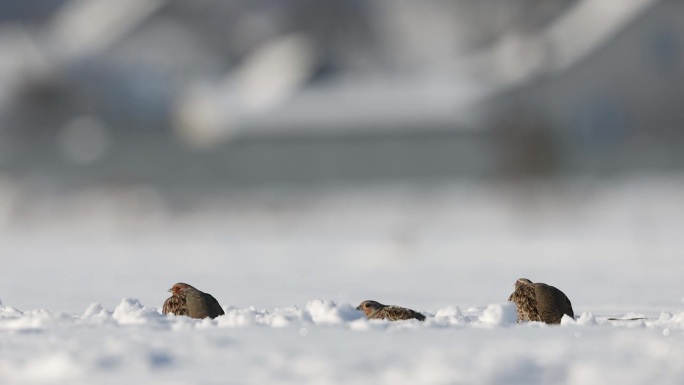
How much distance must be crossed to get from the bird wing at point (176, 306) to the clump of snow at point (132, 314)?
37 cm

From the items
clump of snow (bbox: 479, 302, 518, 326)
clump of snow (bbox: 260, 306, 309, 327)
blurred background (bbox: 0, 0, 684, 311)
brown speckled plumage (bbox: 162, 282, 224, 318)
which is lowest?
clump of snow (bbox: 260, 306, 309, 327)

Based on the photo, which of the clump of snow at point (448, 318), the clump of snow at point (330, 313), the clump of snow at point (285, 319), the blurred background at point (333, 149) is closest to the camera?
the clump of snow at point (285, 319)

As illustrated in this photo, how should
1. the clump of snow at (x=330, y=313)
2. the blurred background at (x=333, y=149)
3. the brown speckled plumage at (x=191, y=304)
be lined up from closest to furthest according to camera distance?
the clump of snow at (x=330, y=313)
the brown speckled plumage at (x=191, y=304)
the blurred background at (x=333, y=149)

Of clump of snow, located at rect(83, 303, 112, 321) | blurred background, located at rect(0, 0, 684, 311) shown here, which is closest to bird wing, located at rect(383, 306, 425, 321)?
clump of snow, located at rect(83, 303, 112, 321)

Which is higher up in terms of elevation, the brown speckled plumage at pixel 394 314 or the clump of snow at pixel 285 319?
the brown speckled plumage at pixel 394 314

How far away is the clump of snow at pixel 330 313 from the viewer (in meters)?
7.08

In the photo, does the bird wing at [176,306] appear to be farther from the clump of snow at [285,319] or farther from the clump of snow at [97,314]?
the clump of snow at [285,319]

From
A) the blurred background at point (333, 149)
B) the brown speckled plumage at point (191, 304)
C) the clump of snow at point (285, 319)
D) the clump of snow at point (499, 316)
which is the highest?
the blurred background at point (333, 149)

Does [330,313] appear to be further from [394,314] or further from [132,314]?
[132,314]

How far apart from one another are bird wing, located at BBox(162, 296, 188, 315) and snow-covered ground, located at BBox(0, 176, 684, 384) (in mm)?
323

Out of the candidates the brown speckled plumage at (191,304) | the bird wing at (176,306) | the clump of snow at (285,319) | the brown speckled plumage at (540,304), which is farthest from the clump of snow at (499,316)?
the bird wing at (176,306)

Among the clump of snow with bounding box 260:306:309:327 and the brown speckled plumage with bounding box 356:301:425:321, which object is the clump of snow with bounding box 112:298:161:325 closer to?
the clump of snow with bounding box 260:306:309:327

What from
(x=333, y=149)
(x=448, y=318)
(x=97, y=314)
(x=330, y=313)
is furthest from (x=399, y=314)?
(x=333, y=149)

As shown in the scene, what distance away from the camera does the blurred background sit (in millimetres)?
20219
